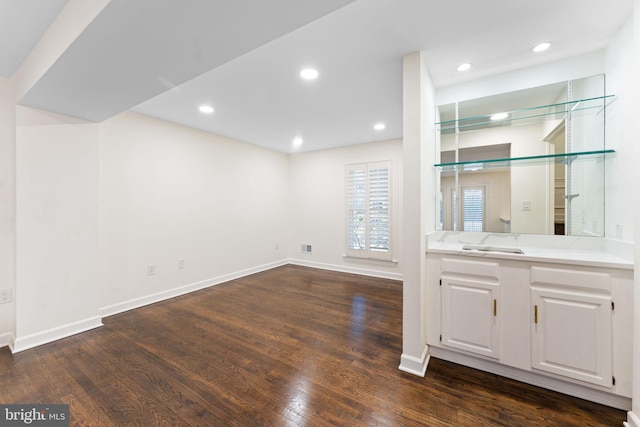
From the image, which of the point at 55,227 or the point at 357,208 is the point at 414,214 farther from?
the point at 55,227

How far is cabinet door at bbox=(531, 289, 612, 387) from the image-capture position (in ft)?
5.12

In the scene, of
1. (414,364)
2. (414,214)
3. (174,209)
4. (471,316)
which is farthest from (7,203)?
(471,316)

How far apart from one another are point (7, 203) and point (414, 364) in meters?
3.82

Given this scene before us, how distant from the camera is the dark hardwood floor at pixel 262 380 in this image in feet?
4.98

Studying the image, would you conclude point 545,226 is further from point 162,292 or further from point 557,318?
point 162,292

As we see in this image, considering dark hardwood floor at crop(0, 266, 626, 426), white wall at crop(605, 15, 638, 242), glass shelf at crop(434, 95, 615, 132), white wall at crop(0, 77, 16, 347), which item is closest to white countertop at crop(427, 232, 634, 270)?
white wall at crop(605, 15, 638, 242)

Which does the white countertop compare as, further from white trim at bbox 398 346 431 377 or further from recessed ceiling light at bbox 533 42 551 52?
recessed ceiling light at bbox 533 42 551 52

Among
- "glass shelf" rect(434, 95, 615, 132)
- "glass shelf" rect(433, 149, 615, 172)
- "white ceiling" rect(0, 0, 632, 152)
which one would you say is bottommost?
"glass shelf" rect(433, 149, 615, 172)

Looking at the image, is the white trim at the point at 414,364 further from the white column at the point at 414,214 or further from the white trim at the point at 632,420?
the white trim at the point at 632,420

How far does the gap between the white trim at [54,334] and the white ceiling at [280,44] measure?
207 cm

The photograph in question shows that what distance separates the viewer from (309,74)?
7.38ft

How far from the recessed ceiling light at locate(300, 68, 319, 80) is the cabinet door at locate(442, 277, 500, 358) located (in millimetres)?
2059

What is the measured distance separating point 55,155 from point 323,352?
3.12 m

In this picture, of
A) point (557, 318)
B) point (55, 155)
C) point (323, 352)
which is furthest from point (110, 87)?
point (557, 318)
